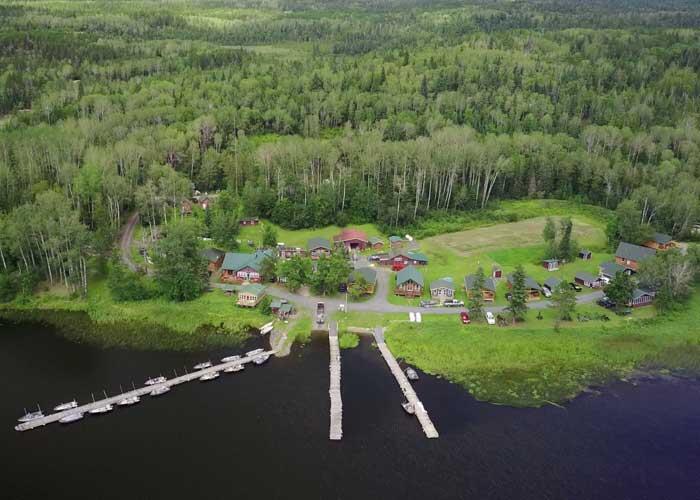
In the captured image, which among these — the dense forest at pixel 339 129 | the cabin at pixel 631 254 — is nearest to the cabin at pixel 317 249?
the dense forest at pixel 339 129

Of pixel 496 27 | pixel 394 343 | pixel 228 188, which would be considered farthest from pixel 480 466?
pixel 496 27

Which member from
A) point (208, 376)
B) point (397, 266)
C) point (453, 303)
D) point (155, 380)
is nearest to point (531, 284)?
point (453, 303)

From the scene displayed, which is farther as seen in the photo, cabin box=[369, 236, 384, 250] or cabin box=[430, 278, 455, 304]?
cabin box=[369, 236, 384, 250]

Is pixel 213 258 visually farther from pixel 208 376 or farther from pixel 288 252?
pixel 208 376

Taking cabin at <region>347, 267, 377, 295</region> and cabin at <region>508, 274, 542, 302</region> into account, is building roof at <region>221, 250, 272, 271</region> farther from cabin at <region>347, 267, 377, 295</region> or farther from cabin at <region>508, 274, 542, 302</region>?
cabin at <region>508, 274, 542, 302</region>

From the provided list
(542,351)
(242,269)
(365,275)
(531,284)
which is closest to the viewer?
(542,351)

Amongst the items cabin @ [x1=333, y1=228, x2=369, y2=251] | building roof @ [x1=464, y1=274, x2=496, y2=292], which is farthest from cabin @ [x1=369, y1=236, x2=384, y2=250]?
building roof @ [x1=464, y1=274, x2=496, y2=292]

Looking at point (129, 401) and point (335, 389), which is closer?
point (129, 401)
